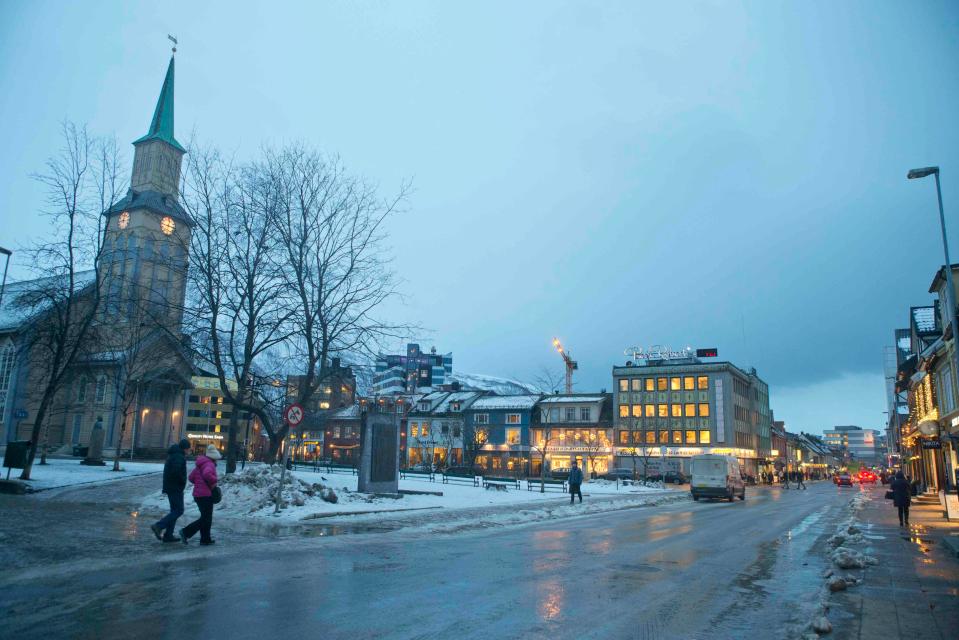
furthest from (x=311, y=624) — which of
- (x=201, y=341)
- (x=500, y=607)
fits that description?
(x=201, y=341)

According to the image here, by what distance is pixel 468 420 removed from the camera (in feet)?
272

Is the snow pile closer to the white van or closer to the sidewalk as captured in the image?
the sidewalk

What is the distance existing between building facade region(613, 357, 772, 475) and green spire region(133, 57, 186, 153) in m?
Answer: 58.5

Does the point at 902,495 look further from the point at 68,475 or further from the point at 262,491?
the point at 68,475

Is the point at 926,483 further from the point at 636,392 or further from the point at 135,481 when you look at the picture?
the point at 135,481

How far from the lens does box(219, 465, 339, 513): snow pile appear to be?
19.3m

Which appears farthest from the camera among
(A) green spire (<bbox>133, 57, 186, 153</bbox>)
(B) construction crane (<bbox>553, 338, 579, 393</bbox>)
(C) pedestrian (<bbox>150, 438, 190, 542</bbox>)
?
(B) construction crane (<bbox>553, 338, 579, 393</bbox>)

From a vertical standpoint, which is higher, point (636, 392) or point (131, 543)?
point (636, 392)

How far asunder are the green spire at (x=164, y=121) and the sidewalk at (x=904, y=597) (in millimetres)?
67419

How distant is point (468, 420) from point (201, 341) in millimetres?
58969

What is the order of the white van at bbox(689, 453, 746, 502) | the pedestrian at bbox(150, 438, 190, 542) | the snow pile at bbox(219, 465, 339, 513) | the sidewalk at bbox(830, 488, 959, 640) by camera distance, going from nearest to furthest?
the sidewalk at bbox(830, 488, 959, 640) < the pedestrian at bbox(150, 438, 190, 542) < the snow pile at bbox(219, 465, 339, 513) < the white van at bbox(689, 453, 746, 502)

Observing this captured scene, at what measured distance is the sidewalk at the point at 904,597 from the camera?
23.0ft

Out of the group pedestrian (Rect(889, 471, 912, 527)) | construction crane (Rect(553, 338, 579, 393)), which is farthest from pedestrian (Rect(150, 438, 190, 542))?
construction crane (Rect(553, 338, 579, 393))

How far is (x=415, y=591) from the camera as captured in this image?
27.7 ft
